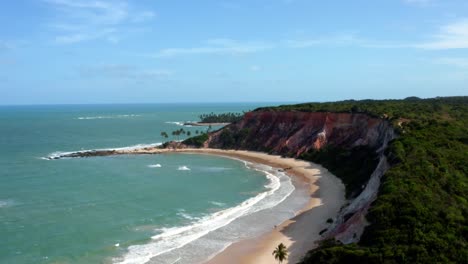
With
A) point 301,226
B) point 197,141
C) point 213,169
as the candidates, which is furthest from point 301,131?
point 301,226

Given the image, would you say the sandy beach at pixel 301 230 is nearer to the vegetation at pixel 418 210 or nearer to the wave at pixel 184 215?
the vegetation at pixel 418 210

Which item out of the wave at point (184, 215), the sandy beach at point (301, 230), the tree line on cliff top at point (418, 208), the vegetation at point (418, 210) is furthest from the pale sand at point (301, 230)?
the wave at point (184, 215)

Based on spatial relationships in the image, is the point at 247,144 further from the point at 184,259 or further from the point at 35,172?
the point at 184,259

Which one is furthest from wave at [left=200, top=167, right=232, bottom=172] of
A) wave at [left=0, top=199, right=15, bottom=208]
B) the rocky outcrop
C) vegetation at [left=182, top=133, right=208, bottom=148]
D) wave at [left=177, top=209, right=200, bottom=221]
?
wave at [left=0, top=199, right=15, bottom=208]

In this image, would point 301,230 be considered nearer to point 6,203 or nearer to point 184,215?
point 184,215

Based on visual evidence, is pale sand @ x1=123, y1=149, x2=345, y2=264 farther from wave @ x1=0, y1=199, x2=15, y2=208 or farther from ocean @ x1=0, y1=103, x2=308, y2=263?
wave @ x1=0, y1=199, x2=15, y2=208

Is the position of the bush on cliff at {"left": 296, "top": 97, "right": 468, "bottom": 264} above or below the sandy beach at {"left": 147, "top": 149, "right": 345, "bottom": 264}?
above

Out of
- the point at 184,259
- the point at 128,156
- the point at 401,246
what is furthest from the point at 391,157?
the point at 128,156

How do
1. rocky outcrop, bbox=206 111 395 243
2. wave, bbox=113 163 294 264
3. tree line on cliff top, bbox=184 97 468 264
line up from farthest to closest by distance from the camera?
rocky outcrop, bbox=206 111 395 243 < wave, bbox=113 163 294 264 < tree line on cliff top, bbox=184 97 468 264
